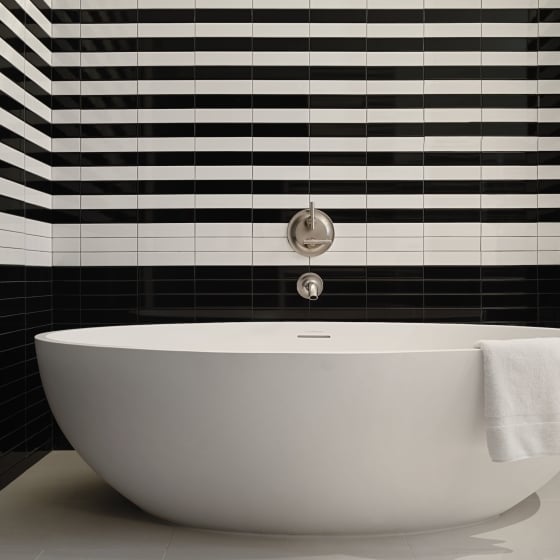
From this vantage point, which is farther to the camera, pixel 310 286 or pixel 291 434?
pixel 310 286

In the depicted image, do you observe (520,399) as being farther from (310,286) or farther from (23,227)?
(23,227)

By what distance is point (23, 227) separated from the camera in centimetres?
340

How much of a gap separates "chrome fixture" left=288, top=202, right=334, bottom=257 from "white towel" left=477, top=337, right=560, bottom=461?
5.09 ft

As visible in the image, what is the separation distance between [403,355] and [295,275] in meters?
Result: 1.60

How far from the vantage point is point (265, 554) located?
92.4 inches

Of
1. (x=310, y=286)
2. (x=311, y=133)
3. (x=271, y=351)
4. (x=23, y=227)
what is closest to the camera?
(x=271, y=351)

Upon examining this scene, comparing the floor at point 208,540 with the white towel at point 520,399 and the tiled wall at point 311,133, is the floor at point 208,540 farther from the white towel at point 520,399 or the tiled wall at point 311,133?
the tiled wall at point 311,133

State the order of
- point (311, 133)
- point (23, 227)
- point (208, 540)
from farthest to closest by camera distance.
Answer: point (311, 133)
point (23, 227)
point (208, 540)

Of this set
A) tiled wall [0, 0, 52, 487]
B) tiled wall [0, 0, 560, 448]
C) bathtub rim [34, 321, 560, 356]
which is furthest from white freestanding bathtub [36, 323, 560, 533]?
tiled wall [0, 0, 560, 448]

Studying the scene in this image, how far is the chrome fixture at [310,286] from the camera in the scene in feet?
11.9

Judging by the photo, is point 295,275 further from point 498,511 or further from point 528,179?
point 498,511

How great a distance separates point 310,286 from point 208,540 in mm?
1468

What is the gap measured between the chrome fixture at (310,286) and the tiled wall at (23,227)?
1.23m

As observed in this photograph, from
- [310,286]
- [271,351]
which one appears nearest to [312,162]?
[310,286]
